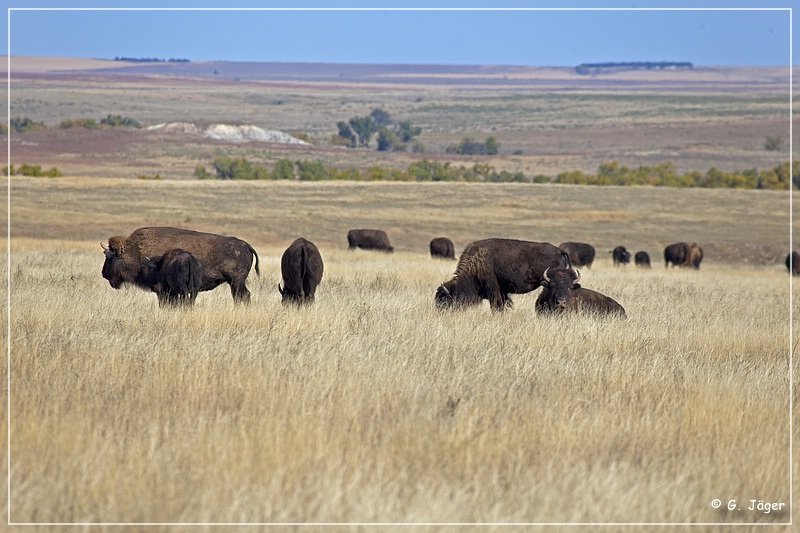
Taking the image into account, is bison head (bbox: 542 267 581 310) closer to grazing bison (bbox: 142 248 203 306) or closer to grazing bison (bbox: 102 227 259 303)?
grazing bison (bbox: 102 227 259 303)

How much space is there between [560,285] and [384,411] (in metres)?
6.83

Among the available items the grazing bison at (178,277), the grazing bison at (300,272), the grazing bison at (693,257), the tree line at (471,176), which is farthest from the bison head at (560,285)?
the tree line at (471,176)

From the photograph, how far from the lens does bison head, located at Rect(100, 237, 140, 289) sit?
47.4ft

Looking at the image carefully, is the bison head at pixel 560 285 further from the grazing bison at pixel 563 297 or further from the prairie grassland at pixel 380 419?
the prairie grassland at pixel 380 419

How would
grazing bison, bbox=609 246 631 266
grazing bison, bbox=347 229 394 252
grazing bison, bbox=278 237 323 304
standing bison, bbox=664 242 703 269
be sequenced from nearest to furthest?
grazing bison, bbox=278 237 323 304
grazing bison, bbox=609 246 631 266
standing bison, bbox=664 242 703 269
grazing bison, bbox=347 229 394 252

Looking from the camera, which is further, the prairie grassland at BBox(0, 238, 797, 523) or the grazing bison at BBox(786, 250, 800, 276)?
the grazing bison at BBox(786, 250, 800, 276)

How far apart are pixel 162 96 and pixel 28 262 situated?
543ft

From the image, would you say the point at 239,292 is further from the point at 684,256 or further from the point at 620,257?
the point at 684,256

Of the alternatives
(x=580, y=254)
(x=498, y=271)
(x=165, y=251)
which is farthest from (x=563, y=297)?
(x=580, y=254)

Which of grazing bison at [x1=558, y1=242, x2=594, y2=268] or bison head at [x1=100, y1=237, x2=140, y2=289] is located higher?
grazing bison at [x1=558, y1=242, x2=594, y2=268]

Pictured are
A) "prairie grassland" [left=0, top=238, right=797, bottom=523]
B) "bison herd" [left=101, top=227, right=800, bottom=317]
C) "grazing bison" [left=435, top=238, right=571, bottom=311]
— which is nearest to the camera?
"prairie grassland" [left=0, top=238, right=797, bottom=523]

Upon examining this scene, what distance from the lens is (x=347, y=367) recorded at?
884 cm

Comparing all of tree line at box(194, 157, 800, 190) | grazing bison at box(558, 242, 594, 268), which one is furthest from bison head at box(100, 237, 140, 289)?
tree line at box(194, 157, 800, 190)

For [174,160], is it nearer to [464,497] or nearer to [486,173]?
[486,173]
